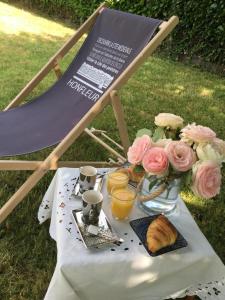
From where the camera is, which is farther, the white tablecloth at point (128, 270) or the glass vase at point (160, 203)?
the glass vase at point (160, 203)

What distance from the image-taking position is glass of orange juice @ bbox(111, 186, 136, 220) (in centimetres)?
174

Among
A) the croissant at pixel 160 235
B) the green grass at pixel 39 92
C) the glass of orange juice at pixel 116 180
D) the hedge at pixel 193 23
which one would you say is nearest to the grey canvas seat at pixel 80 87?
A: the green grass at pixel 39 92

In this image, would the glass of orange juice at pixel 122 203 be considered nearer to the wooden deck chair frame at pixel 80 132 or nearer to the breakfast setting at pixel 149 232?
the breakfast setting at pixel 149 232

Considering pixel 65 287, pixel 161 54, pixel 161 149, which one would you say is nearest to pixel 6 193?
pixel 65 287

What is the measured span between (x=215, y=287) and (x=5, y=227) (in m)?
1.32

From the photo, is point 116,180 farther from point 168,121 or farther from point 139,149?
point 168,121

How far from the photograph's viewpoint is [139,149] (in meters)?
1.69

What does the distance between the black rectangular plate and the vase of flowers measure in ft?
0.32

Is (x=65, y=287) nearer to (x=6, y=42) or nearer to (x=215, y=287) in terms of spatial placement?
(x=215, y=287)

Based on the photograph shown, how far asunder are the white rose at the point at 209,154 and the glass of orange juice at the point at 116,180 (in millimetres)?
434

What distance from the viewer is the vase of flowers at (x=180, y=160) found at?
62.5 inches

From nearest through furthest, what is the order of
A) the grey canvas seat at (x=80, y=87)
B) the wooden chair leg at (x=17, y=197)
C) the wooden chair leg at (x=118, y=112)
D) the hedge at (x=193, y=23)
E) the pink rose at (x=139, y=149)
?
the pink rose at (x=139, y=149), the wooden chair leg at (x=17, y=197), the wooden chair leg at (x=118, y=112), the grey canvas seat at (x=80, y=87), the hedge at (x=193, y=23)

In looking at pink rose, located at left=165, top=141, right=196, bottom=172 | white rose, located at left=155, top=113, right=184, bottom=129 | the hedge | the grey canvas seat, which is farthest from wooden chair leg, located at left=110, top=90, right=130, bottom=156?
the hedge

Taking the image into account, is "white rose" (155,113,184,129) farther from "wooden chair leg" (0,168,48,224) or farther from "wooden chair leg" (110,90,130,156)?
"wooden chair leg" (0,168,48,224)
